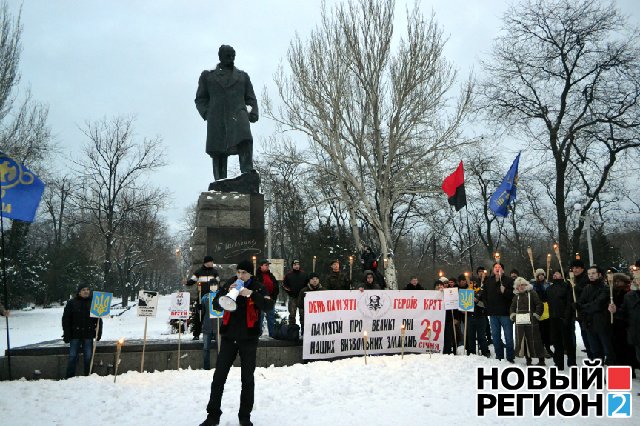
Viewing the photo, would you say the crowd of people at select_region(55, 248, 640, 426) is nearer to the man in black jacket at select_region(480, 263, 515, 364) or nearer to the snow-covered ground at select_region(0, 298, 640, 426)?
the man in black jacket at select_region(480, 263, 515, 364)

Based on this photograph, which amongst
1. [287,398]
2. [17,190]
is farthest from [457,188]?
[17,190]

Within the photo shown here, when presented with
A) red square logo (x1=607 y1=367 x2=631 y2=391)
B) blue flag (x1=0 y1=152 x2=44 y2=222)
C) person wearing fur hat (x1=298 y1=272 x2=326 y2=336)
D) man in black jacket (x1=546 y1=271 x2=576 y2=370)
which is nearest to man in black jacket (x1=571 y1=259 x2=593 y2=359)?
man in black jacket (x1=546 y1=271 x2=576 y2=370)

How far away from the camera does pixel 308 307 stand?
8961mm

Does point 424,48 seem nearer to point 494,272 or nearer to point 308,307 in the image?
point 494,272

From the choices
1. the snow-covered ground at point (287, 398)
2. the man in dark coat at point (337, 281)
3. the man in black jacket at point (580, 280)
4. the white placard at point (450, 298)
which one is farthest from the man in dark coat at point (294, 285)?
the man in black jacket at point (580, 280)

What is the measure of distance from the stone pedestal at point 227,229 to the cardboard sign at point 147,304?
307 centimetres

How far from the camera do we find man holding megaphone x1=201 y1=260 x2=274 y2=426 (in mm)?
5238

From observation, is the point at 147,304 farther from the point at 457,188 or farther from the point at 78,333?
the point at 457,188

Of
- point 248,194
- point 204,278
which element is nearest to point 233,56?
point 248,194

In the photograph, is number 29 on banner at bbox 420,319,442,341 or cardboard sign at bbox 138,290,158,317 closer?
cardboard sign at bbox 138,290,158,317

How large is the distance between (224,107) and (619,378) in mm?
9690

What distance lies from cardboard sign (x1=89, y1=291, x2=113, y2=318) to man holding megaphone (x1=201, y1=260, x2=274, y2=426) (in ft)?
10.9

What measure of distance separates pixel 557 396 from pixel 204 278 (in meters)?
6.23

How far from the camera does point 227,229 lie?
1167 centimetres
